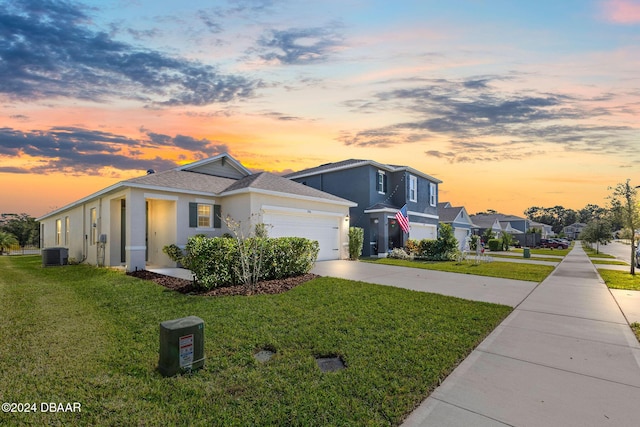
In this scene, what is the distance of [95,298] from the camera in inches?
332

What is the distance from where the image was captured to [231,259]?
941 centimetres

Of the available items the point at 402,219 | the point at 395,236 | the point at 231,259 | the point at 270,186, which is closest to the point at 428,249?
the point at 402,219

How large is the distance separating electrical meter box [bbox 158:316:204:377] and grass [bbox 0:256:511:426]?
13 cm

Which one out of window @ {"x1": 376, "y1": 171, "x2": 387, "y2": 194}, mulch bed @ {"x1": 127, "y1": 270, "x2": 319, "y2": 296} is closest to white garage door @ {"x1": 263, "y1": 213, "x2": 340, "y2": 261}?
mulch bed @ {"x1": 127, "y1": 270, "x2": 319, "y2": 296}

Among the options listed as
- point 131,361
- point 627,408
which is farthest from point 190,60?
point 627,408

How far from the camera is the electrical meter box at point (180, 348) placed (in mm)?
4152

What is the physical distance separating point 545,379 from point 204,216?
13.8 m

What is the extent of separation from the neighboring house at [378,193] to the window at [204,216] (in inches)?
385

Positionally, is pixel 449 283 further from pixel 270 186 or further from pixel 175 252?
pixel 175 252

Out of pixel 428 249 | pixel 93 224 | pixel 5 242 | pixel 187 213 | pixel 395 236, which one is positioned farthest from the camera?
pixel 5 242

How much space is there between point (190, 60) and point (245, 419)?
10554 mm

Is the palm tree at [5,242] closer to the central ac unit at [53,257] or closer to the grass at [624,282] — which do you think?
the central ac unit at [53,257]

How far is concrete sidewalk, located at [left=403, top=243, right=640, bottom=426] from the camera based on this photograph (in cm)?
340

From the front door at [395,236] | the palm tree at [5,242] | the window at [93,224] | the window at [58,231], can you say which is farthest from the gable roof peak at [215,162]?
the palm tree at [5,242]
